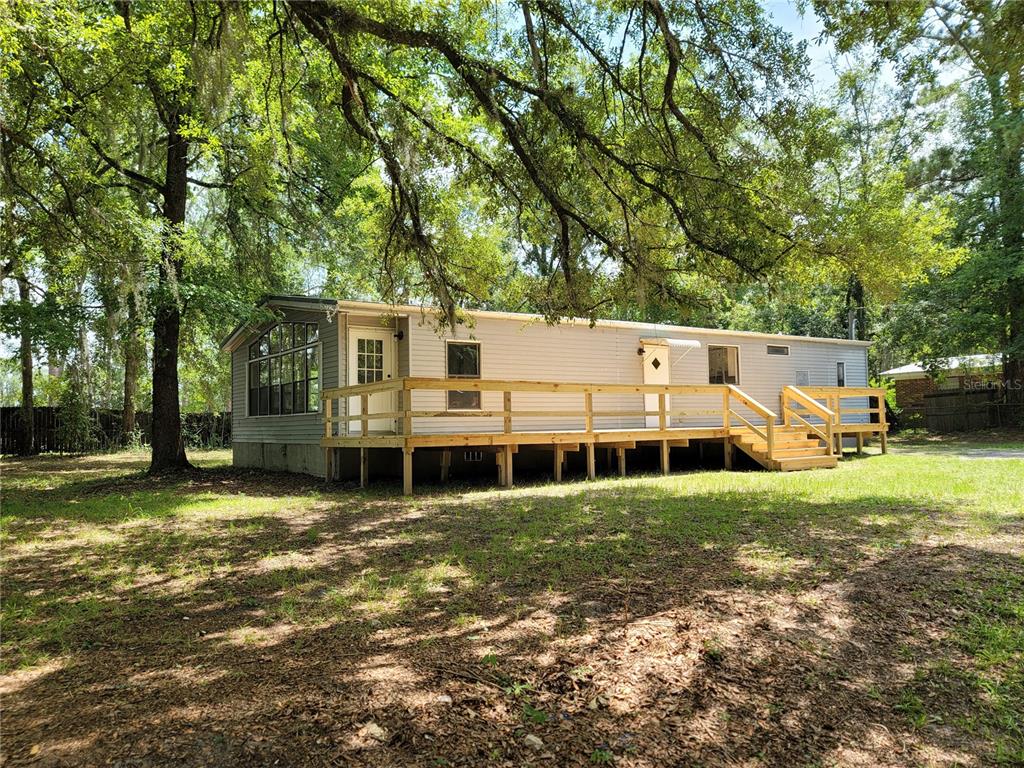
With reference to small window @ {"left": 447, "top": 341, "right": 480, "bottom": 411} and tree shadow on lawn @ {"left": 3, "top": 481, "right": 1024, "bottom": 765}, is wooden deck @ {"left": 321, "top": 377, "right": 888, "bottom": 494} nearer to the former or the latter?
small window @ {"left": 447, "top": 341, "right": 480, "bottom": 411}

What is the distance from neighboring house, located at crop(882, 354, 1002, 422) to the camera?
74.0ft

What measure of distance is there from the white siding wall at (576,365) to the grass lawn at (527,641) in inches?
215

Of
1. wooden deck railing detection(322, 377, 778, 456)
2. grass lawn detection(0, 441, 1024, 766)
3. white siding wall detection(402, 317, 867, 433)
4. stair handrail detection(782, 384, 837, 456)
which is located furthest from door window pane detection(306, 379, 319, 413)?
stair handrail detection(782, 384, 837, 456)

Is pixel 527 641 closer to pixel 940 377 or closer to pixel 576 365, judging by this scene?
pixel 576 365

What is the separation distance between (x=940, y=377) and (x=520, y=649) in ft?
81.3

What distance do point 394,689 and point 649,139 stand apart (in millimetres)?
6425

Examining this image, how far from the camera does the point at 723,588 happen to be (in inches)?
154

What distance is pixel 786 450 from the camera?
11492 millimetres

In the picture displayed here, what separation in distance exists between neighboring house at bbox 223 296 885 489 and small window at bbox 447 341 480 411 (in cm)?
2

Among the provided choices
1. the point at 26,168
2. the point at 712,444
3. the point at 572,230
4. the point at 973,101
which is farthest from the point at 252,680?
the point at 973,101

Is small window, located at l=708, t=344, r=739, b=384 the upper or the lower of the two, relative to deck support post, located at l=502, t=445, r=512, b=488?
upper

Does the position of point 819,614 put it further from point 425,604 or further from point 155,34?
point 155,34

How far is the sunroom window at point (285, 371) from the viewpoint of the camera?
1191 centimetres
